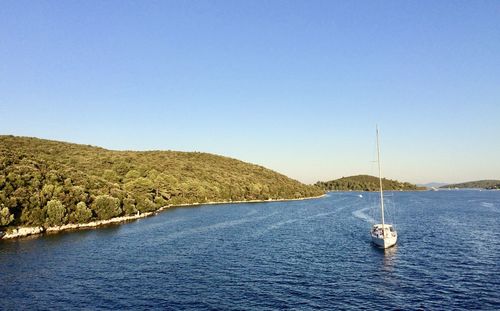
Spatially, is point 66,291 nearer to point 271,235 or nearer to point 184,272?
point 184,272

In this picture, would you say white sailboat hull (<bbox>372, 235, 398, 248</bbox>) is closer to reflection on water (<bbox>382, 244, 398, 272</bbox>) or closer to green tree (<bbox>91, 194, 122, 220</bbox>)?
reflection on water (<bbox>382, 244, 398, 272</bbox>)

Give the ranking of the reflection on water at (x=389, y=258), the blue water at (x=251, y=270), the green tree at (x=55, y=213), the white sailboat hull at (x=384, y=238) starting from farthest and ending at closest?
the green tree at (x=55, y=213) → the white sailboat hull at (x=384, y=238) → the reflection on water at (x=389, y=258) → the blue water at (x=251, y=270)

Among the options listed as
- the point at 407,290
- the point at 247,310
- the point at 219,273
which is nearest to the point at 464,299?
the point at 407,290

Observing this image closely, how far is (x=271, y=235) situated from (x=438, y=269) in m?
54.2

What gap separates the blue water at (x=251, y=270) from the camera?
5506cm

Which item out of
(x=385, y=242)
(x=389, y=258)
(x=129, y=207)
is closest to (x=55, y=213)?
(x=129, y=207)

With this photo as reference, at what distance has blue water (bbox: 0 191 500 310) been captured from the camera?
55062 millimetres

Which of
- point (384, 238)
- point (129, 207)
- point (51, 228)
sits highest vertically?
point (129, 207)

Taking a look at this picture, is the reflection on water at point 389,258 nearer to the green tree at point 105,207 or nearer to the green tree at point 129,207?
the green tree at point 105,207

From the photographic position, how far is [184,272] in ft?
235

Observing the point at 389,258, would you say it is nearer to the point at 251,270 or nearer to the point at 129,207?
the point at 251,270

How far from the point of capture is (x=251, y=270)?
7250 cm

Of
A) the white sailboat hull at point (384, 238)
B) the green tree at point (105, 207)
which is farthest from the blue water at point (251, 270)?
the green tree at point (105, 207)

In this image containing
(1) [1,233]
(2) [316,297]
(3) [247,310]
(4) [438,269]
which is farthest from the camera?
(1) [1,233]
